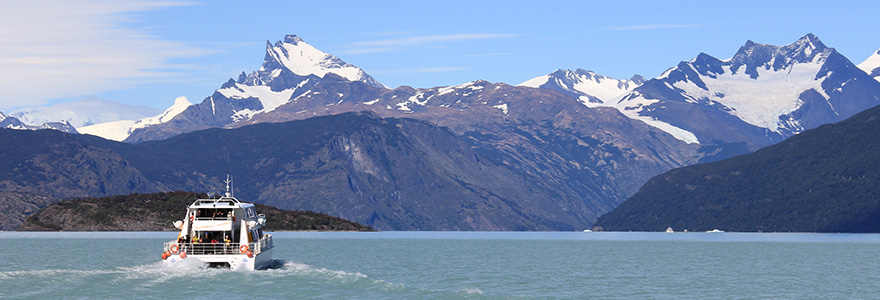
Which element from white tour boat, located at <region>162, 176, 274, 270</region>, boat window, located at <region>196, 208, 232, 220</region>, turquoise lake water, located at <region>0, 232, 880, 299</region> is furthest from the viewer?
boat window, located at <region>196, 208, 232, 220</region>

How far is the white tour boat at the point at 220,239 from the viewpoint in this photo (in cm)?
12606

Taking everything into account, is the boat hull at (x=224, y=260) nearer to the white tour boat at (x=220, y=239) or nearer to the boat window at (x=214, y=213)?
the white tour boat at (x=220, y=239)

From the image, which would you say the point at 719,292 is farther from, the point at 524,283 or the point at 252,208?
the point at 252,208

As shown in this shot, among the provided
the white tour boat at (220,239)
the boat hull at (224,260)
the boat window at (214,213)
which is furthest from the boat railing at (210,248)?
the boat window at (214,213)

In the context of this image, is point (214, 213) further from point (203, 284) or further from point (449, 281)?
point (449, 281)

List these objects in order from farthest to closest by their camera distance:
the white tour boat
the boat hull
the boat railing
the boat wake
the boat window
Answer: the boat window → the boat railing → the white tour boat → the boat hull → the boat wake

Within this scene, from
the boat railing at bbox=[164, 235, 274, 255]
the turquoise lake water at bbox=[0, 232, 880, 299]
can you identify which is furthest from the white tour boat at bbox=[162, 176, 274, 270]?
the turquoise lake water at bbox=[0, 232, 880, 299]

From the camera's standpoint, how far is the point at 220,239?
132125 mm

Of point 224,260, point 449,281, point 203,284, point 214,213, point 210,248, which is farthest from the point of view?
point 449,281

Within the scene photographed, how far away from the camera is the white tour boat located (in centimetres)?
12606

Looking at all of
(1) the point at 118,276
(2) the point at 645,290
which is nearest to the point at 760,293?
(2) the point at 645,290

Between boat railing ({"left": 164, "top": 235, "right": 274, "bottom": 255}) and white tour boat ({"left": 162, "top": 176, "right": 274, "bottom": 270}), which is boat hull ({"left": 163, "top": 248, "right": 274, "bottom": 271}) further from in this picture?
boat railing ({"left": 164, "top": 235, "right": 274, "bottom": 255})

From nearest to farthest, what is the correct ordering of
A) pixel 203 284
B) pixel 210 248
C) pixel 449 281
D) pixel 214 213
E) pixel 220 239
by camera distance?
pixel 203 284, pixel 210 248, pixel 214 213, pixel 220 239, pixel 449 281

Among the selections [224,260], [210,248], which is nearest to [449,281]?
[224,260]
